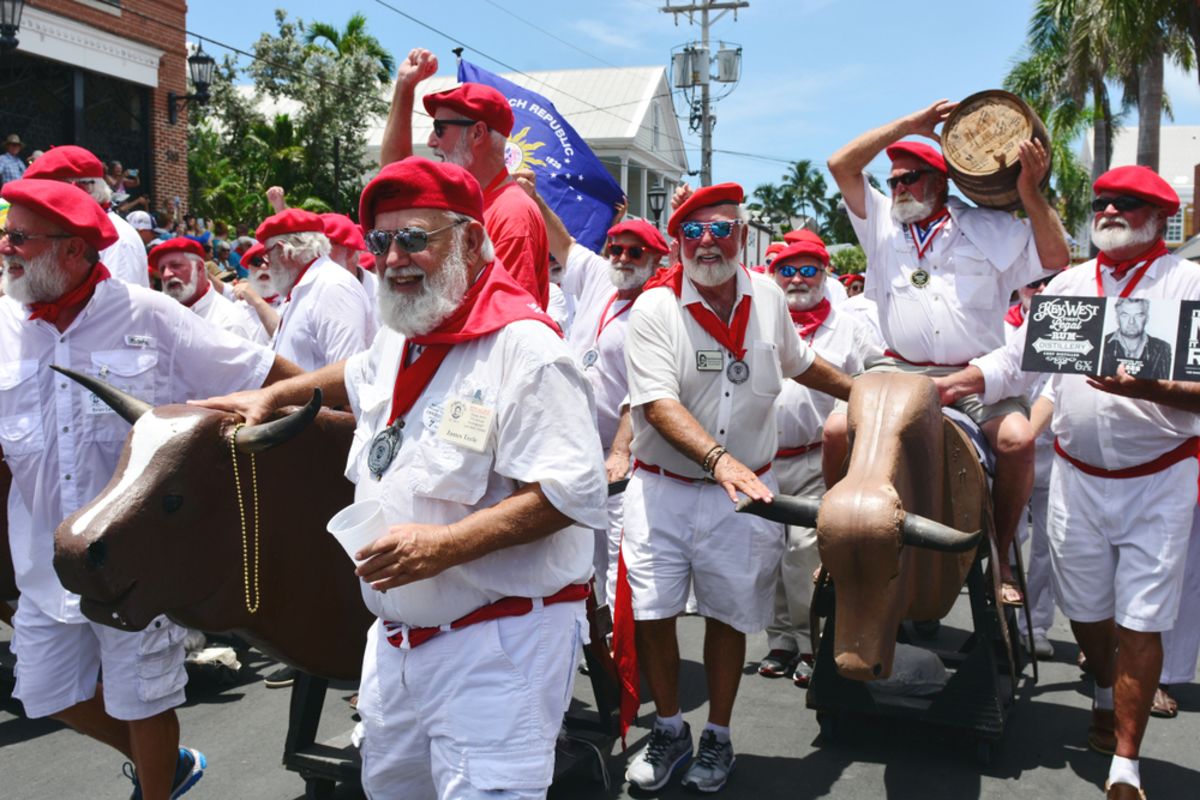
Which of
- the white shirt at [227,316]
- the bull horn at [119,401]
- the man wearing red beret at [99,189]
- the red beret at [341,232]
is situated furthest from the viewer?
the red beret at [341,232]

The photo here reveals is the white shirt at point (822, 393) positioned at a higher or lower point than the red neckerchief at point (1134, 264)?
lower

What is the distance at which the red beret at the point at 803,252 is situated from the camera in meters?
7.12

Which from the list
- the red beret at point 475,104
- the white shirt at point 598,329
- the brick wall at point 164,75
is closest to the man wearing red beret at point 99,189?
the white shirt at point 598,329

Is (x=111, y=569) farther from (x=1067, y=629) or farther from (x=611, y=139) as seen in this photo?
(x=611, y=139)

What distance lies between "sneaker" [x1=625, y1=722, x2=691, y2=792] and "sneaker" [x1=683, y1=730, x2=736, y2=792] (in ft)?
0.26

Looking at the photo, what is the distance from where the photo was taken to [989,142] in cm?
505

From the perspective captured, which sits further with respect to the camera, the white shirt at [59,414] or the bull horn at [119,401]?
the white shirt at [59,414]

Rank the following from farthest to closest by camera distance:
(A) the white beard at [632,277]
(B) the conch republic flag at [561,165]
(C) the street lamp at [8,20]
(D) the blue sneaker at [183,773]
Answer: (C) the street lamp at [8,20] → (B) the conch republic flag at [561,165] → (A) the white beard at [632,277] → (D) the blue sneaker at [183,773]

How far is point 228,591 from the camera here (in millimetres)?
3371

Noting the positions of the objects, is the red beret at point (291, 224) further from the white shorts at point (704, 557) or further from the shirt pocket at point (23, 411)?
the white shorts at point (704, 557)

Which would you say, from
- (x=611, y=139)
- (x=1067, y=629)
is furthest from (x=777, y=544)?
(x=611, y=139)

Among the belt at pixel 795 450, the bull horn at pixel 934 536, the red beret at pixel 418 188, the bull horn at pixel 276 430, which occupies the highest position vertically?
the red beret at pixel 418 188

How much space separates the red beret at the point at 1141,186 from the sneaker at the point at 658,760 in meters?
2.97

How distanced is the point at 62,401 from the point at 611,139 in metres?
38.9
